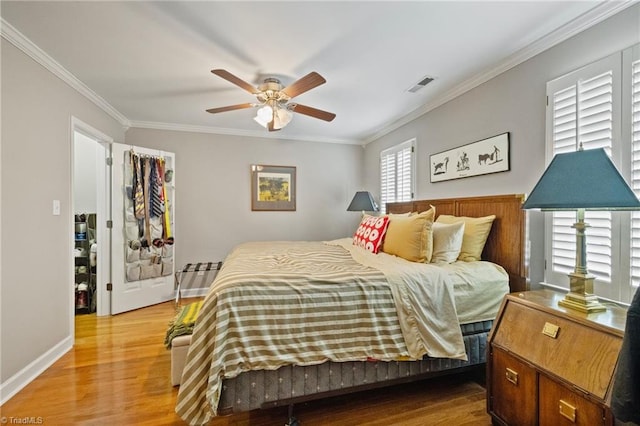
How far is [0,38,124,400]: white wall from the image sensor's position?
74.5 inches

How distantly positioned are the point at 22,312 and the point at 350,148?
4439 mm

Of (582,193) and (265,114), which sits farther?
(265,114)

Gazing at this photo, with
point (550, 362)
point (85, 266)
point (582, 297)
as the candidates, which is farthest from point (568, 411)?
point (85, 266)

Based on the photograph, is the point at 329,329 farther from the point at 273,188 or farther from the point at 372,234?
the point at 273,188

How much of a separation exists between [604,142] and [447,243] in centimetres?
112

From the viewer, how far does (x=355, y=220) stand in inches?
197

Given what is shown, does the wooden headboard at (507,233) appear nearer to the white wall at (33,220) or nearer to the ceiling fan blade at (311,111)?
the ceiling fan blade at (311,111)

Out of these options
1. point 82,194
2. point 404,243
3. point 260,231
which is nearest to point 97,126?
point 82,194

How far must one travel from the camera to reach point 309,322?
1563mm

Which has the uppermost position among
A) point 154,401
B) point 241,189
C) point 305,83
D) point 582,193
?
point 305,83

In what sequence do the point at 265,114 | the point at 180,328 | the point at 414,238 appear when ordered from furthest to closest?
the point at 265,114, the point at 414,238, the point at 180,328

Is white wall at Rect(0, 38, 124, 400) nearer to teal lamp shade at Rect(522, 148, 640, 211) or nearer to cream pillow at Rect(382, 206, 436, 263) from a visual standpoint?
cream pillow at Rect(382, 206, 436, 263)

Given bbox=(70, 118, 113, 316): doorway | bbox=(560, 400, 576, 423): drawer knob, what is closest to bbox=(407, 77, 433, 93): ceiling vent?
bbox=(560, 400, 576, 423): drawer knob

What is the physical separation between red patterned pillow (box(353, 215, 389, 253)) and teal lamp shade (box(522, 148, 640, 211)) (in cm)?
133
